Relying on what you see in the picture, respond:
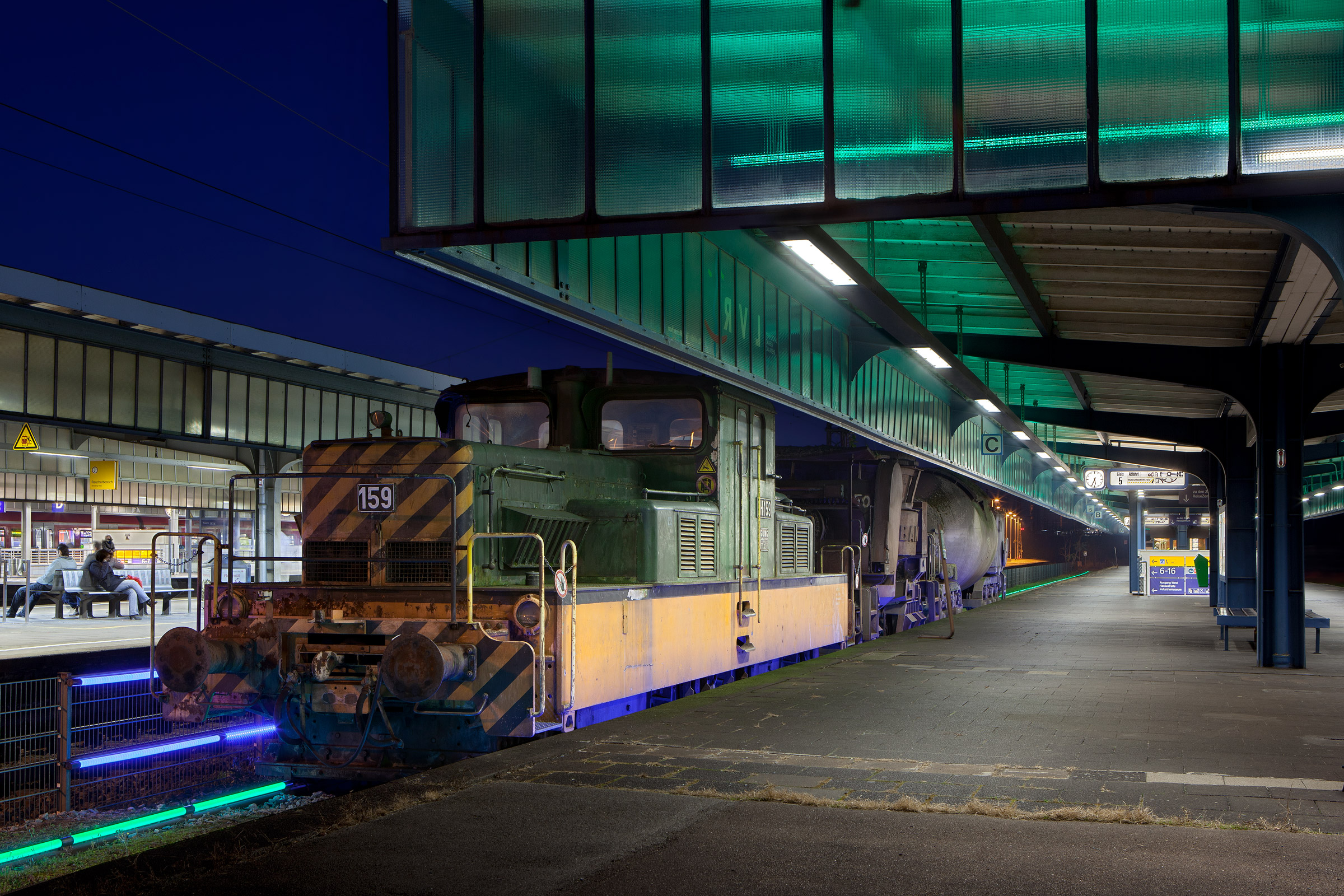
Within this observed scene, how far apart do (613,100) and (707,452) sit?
10.1 feet

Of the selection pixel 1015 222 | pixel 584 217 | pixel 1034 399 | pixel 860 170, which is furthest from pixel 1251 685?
pixel 1034 399

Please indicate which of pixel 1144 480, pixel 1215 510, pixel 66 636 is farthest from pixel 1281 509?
pixel 66 636

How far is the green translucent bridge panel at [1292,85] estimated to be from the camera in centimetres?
710

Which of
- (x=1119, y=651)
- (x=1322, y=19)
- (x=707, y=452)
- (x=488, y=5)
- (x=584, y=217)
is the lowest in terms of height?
(x=1119, y=651)

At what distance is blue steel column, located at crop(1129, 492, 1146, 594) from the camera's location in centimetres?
3647

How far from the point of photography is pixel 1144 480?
2795 centimetres

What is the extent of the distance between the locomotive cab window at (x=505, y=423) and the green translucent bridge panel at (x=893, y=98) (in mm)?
3335

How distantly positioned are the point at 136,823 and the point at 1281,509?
42.5ft

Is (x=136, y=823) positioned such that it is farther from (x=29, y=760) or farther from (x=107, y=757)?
(x=29, y=760)

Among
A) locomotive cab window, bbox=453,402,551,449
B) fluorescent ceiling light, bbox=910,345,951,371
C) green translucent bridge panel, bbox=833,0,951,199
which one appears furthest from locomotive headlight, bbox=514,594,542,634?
fluorescent ceiling light, bbox=910,345,951,371

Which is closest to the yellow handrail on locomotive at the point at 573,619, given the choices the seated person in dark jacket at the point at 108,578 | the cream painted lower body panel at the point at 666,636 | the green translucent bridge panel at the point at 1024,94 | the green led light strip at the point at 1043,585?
the cream painted lower body panel at the point at 666,636

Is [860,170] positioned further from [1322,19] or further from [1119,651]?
[1119,651]

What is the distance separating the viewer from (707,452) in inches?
388

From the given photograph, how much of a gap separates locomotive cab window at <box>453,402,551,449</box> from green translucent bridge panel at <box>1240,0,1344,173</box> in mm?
5715
